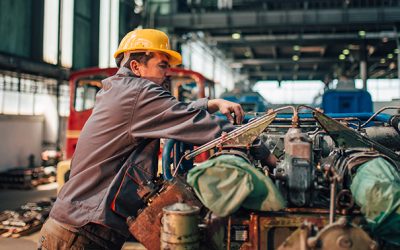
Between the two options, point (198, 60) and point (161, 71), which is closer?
point (161, 71)

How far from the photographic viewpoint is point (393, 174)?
1423mm

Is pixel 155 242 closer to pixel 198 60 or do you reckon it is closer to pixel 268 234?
pixel 268 234

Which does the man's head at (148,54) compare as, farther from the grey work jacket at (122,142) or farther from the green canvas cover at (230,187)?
the green canvas cover at (230,187)

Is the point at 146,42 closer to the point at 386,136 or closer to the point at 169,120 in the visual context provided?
the point at 169,120

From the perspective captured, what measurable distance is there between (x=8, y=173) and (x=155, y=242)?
8.38 metres

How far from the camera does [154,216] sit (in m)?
1.60

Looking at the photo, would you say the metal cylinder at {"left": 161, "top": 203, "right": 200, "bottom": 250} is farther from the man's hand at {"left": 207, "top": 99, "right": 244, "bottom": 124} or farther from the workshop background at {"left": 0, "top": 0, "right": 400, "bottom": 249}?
the workshop background at {"left": 0, "top": 0, "right": 400, "bottom": 249}

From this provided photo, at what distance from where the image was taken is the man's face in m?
1.95

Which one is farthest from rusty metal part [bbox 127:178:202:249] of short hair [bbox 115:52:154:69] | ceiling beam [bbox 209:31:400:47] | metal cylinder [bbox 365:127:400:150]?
ceiling beam [bbox 209:31:400:47]

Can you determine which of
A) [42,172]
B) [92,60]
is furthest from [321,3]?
[42,172]

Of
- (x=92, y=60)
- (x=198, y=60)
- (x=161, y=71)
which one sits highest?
(x=198, y=60)

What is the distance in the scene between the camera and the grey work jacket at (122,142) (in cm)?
162

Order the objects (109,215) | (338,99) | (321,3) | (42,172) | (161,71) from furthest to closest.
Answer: (321,3), (42,172), (338,99), (161,71), (109,215)

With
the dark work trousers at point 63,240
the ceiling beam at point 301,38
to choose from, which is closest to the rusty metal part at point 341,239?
the dark work trousers at point 63,240
